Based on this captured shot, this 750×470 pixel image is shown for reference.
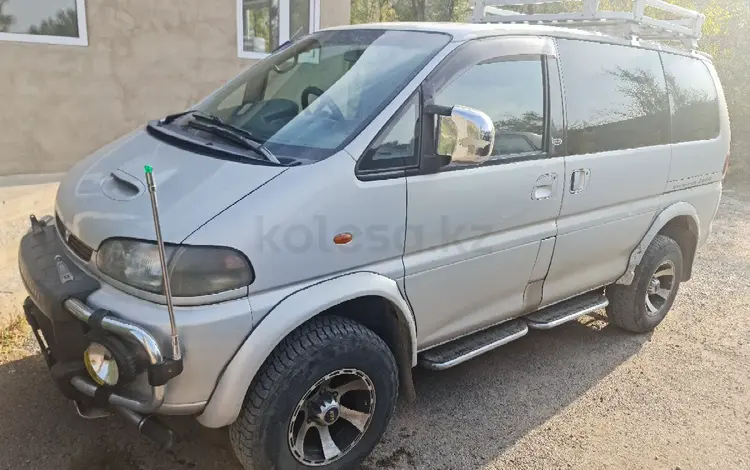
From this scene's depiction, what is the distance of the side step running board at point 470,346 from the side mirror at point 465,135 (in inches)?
42.5

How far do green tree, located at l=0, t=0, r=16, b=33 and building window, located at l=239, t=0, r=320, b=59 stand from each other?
2.55 metres

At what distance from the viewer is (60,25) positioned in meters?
6.77

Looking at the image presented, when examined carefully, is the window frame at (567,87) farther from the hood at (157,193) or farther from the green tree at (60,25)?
the green tree at (60,25)

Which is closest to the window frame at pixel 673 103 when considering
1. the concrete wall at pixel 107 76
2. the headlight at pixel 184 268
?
the headlight at pixel 184 268

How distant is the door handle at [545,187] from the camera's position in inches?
131

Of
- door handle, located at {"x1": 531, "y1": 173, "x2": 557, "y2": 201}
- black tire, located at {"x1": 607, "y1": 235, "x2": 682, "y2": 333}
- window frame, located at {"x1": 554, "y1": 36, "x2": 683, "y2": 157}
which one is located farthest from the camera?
black tire, located at {"x1": 607, "y1": 235, "x2": 682, "y2": 333}

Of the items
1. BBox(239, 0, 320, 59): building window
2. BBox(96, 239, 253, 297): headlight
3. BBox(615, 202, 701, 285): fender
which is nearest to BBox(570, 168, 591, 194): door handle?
BBox(615, 202, 701, 285): fender

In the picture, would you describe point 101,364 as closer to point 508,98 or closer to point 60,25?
point 508,98

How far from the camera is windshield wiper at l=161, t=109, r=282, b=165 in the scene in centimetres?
264

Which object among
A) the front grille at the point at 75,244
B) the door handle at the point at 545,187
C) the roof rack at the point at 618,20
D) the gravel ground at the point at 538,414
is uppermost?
the roof rack at the point at 618,20

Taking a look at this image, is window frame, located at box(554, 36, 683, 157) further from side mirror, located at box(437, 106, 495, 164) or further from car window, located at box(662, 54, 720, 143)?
side mirror, located at box(437, 106, 495, 164)

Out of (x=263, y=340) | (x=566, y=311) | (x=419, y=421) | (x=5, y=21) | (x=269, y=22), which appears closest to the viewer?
(x=263, y=340)

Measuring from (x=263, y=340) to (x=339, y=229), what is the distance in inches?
22.2

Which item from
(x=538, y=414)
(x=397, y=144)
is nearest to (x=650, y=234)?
(x=538, y=414)
